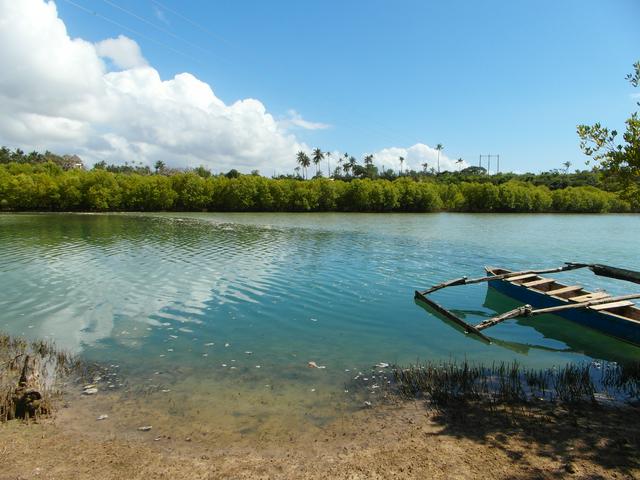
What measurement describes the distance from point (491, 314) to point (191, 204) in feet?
366

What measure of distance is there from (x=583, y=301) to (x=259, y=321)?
39.8 ft

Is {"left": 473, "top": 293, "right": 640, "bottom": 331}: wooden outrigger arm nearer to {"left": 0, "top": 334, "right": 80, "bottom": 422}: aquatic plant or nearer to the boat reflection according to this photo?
the boat reflection

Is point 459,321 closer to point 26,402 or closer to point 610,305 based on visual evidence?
point 610,305

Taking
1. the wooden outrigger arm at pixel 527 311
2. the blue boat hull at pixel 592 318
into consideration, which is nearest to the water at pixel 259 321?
the blue boat hull at pixel 592 318

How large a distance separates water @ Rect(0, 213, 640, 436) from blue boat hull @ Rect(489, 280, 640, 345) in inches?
16.6

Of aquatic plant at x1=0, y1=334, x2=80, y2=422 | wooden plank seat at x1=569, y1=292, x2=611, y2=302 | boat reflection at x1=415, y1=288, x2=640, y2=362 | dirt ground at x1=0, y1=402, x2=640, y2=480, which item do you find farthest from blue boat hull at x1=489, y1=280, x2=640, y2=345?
aquatic plant at x1=0, y1=334, x2=80, y2=422

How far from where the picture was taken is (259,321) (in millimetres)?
16219

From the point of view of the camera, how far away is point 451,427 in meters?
8.07

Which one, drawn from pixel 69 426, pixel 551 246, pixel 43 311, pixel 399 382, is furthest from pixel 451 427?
pixel 551 246

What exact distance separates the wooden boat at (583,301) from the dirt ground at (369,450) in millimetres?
6714

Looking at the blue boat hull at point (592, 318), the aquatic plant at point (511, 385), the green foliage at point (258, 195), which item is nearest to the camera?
the aquatic plant at point (511, 385)

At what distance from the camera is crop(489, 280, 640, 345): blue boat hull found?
14000 mm

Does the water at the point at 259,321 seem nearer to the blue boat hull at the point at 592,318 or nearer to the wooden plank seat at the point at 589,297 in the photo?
the blue boat hull at the point at 592,318

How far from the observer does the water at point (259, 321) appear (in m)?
10.6
